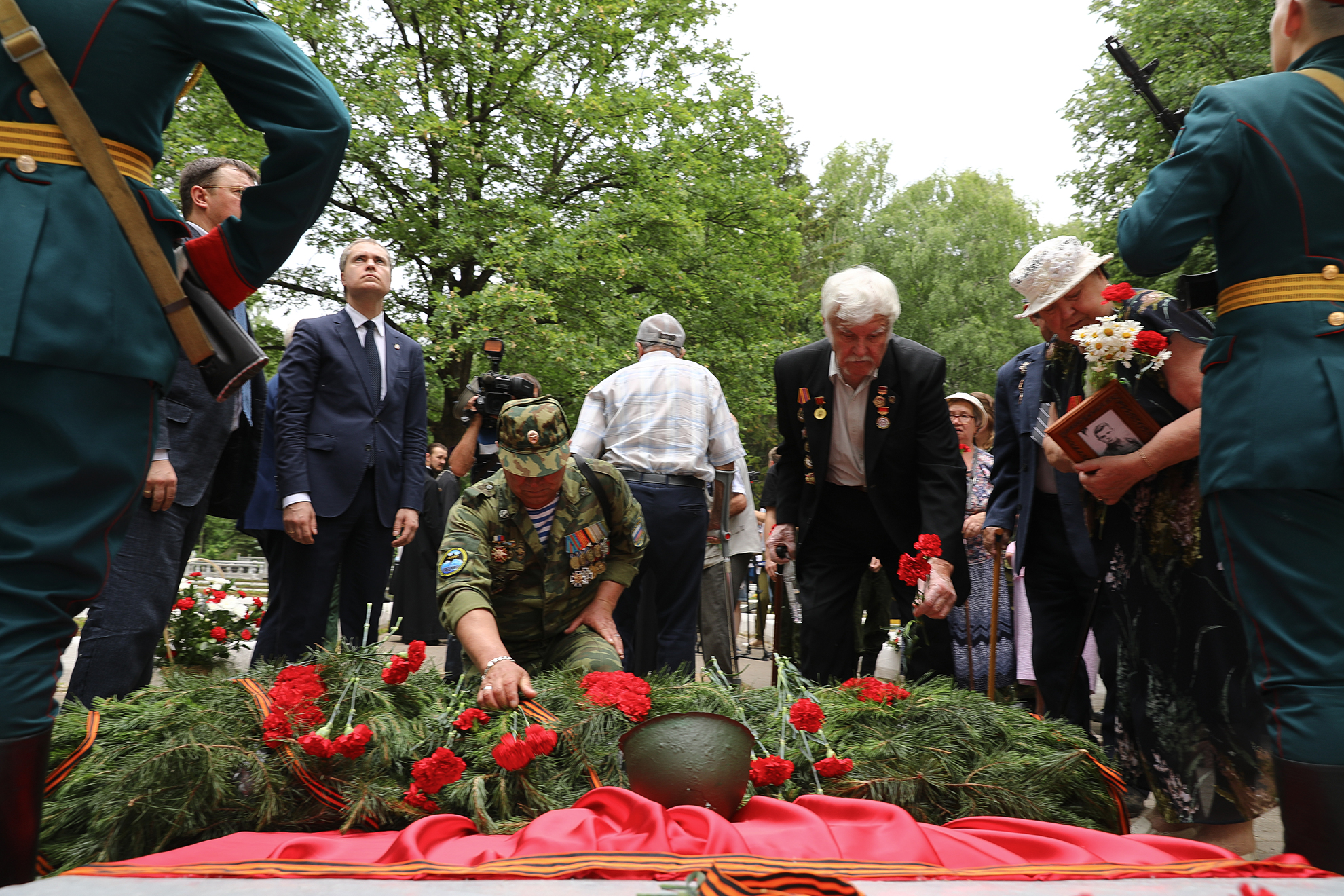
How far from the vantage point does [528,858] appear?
197 centimetres

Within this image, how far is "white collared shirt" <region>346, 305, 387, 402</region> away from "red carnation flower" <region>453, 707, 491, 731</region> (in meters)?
2.13

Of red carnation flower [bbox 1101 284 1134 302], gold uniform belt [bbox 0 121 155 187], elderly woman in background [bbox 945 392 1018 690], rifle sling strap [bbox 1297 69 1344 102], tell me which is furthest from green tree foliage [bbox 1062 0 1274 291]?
gold uniform belt [bbox 0 121 155 187]

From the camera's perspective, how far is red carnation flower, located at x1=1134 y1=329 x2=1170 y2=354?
2.96 m

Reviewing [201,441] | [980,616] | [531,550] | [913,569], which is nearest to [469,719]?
[531,550]

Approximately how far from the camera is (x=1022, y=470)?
395cm

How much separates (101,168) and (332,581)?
2.76m

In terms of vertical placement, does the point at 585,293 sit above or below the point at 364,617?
above

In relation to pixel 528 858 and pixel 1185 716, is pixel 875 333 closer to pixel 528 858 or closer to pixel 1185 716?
pixel 1185 716

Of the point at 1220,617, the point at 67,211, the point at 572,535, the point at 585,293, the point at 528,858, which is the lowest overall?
the point at 528,858

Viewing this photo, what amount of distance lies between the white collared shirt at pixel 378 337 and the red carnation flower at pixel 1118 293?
3.16m

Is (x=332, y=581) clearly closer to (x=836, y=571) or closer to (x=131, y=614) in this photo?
(x=131, y=614)

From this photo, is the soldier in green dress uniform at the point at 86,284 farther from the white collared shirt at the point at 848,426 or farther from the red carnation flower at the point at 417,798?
the white collared shirt at the point at 848,426

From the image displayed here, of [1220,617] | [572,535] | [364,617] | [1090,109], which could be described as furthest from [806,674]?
[1090,109]

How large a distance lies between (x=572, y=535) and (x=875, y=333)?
1480 mm
